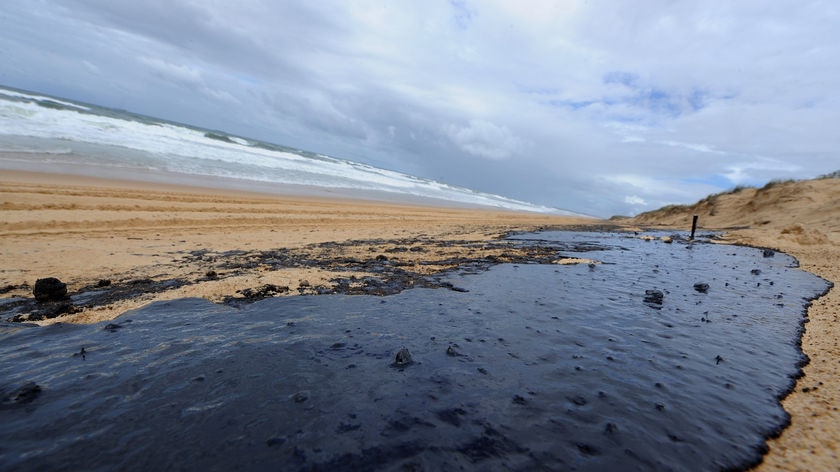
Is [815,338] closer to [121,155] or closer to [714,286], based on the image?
[714,286]

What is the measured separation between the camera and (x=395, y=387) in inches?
144

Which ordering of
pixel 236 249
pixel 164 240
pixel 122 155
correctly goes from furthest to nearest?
pixel 122 155 → pixel 164 240 → pixel 236 249

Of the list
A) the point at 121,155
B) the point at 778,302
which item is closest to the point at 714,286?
the point at 778,302

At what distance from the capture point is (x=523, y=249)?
13.4 metres

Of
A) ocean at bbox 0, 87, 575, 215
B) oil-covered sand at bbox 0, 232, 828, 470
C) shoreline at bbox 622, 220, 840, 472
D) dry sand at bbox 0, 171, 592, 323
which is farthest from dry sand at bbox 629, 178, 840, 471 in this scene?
ocean at bbox 0, 87, 575, 215

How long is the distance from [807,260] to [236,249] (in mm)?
18622

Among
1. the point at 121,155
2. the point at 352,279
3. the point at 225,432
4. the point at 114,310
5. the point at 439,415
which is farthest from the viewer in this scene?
the point at 121,155

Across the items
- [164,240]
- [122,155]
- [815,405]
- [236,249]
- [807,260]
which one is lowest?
[164,240]

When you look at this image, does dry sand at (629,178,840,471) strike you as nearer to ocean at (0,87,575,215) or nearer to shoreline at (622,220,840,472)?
shoreline at (622,220,840,472)

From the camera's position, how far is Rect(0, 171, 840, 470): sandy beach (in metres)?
4.43

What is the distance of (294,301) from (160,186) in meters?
20.3

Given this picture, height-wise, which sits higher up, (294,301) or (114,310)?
(294,301)

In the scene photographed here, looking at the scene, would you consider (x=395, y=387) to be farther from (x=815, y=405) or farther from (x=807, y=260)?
(x=807, y=260)

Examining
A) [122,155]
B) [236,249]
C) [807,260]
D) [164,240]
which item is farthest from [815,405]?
[122,155]
